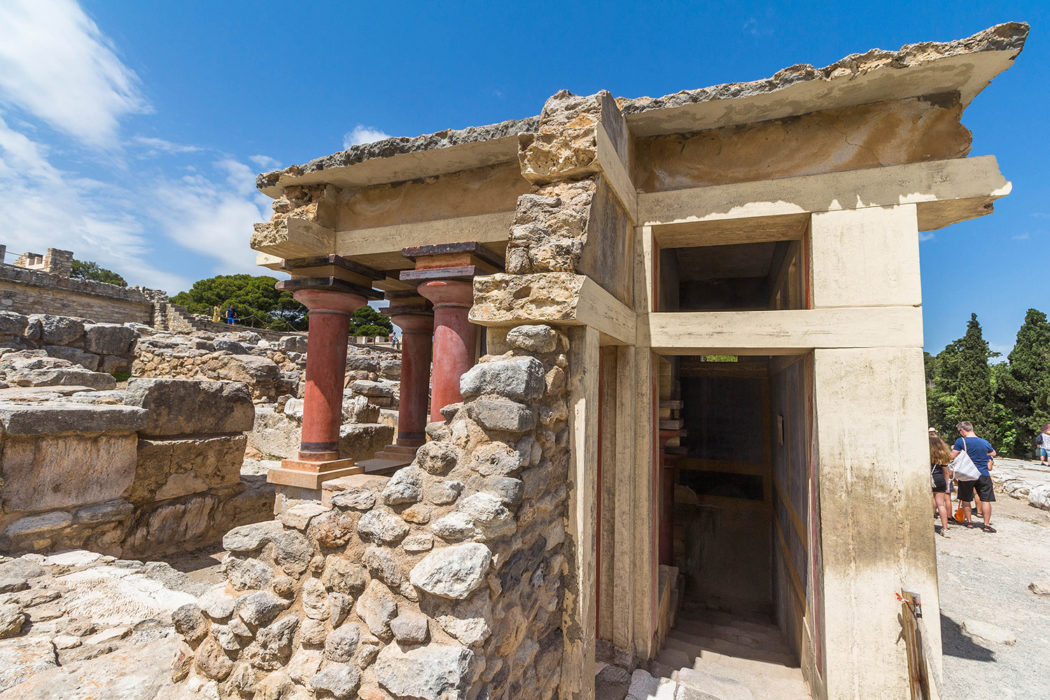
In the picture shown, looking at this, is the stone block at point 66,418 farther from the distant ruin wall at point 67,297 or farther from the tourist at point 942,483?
the distant ruin wall at point 67,297

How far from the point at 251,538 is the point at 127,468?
286cm

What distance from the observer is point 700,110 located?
371 cm

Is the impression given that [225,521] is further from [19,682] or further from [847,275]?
[847,275]

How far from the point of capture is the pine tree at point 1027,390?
19.6m

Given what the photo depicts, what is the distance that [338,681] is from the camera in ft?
6.81

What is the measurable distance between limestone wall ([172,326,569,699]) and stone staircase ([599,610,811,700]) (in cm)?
124

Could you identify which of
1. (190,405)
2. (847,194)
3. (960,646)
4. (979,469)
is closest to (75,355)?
(190,405)

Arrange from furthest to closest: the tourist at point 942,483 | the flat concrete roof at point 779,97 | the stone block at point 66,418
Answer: the tourist at point 942,483 → the stone block at point 66,418 → the flat concrete roof at point 779,97

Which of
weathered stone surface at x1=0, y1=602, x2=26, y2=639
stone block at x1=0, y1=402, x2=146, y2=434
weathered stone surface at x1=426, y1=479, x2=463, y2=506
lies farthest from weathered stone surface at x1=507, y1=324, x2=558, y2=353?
stone block at x1=0, y1=402, x2=146, y2=434

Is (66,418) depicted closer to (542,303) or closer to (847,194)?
(542,303)

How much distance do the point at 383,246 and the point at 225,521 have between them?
141 inches

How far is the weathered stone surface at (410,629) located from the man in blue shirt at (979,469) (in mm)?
9075

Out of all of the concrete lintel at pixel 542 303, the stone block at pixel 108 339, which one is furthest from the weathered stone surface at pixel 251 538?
the stone block at pixel 108 339

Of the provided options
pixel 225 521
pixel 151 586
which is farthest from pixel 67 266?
pixel 151 586
